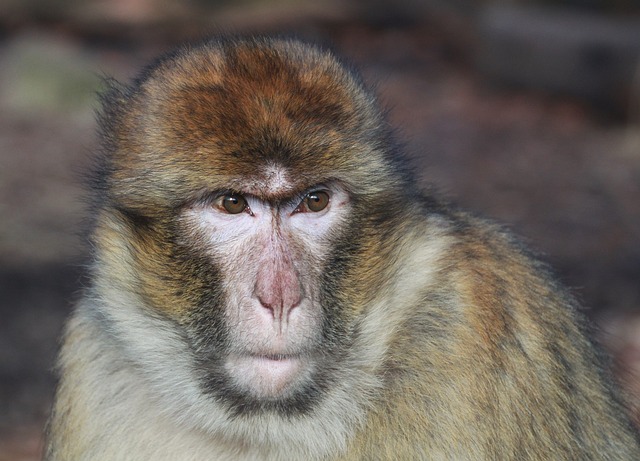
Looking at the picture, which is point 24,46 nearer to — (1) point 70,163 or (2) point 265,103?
(1) point 70,163

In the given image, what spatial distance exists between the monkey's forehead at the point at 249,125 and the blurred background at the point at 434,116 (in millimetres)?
3219

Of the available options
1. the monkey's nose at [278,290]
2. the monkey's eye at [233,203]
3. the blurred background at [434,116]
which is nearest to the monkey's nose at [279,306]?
the monkey's nose at [278,290]

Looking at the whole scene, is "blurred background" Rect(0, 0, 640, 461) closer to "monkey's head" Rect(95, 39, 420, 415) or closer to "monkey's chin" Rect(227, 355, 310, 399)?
"monkey's head" Rect(95, 39, 420, 415)

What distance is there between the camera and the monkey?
300cm

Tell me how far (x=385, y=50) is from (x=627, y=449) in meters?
11.1

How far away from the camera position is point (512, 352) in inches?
132

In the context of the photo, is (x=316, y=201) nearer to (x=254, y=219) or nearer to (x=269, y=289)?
(x=254, y=219)

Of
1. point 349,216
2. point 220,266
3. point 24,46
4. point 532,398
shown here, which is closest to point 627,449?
point 532,398

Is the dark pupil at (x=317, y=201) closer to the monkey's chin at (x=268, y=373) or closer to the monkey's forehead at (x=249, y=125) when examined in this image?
the monkey's forehead at (x=249, y=125)

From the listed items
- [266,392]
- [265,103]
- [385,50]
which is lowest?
[385,50]

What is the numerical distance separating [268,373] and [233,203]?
0.50 meters

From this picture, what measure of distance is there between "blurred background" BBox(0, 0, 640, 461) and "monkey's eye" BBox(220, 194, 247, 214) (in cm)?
330

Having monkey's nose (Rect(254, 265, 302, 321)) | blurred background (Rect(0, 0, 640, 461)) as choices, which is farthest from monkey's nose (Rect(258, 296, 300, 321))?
blurred background (Rect(0, 0, 640, 461))

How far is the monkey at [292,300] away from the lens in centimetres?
300
